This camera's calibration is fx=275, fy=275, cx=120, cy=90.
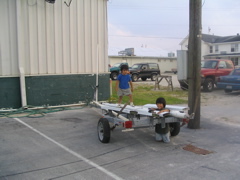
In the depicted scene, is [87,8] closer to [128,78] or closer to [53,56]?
[53,56]

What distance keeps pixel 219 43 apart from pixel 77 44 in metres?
47.1

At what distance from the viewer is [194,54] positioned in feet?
24.3

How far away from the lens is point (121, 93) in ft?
25.9

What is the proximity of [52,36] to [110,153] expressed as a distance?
21.4ft

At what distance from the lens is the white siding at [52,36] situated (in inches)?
384

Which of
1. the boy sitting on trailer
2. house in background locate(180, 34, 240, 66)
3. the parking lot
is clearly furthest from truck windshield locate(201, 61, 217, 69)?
house in background locate(180, 34, 240, 66)

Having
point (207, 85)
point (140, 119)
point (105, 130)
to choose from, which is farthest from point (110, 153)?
point (207, 85)

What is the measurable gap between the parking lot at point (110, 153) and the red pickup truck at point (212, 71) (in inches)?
317

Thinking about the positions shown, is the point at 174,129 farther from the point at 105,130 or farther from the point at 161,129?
the point at 105,130

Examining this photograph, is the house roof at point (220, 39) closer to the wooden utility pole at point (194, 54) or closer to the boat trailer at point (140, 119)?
the wooden utility pole at point (194, 54)

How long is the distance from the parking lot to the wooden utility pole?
0.84 metres

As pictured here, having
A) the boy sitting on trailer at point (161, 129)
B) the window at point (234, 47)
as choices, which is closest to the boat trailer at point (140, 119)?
the boy sitting on trailer at point (161, 129)

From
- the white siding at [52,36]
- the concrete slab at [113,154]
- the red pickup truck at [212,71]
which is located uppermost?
the white siding at [52,36]

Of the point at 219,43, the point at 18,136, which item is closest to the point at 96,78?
the point at 18,136
